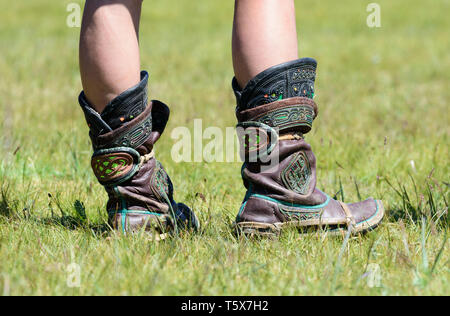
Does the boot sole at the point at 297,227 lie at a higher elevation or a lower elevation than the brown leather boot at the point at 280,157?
lower

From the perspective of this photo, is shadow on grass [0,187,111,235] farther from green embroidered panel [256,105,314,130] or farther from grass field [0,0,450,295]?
green embroidered panel [256,105,314,130]

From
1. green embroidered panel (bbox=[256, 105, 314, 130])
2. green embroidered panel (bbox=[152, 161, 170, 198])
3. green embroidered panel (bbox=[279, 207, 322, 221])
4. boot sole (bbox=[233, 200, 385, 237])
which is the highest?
green embroidered panel (bbox=[256, 105, 314, 130])

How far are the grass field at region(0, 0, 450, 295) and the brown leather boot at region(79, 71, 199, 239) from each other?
0.43ft

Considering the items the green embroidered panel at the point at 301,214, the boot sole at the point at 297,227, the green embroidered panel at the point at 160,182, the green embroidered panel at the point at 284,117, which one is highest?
the green embroidered panel at the point at 284,117

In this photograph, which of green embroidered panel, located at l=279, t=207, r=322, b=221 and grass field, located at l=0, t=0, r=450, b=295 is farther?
green embroidered panel, located at l=279, t=207, r=322, b=221

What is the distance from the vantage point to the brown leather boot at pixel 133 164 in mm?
2070

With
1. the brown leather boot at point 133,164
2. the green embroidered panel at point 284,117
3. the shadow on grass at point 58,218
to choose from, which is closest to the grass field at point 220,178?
the shadow on grass at point 58,218

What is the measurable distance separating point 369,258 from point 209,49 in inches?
223

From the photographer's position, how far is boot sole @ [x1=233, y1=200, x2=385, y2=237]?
2.09 metres

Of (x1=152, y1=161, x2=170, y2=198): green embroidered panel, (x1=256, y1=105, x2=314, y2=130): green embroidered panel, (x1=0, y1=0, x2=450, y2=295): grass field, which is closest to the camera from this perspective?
(x1=0, y1=0, x2=450, y2=295): grass field

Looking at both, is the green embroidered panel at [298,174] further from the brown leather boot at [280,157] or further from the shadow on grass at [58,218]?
the shadow on grass at [58,218]

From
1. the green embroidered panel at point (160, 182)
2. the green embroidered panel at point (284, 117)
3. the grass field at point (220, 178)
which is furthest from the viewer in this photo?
the green embroidered panel at point (160, 182)

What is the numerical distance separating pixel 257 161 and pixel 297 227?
0.28 meters

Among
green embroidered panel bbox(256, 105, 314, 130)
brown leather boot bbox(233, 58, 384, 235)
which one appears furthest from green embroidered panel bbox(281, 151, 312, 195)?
green embroidered panel bbox(256, 105, 314, 130)
